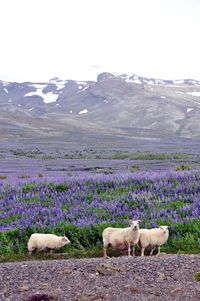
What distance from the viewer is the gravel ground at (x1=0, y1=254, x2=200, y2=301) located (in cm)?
723

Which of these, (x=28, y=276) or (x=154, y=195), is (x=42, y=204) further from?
(x=28, y=276)

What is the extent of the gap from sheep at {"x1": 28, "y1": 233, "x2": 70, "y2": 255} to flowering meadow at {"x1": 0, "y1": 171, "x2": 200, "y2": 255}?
1.88 feet

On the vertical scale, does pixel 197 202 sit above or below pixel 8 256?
above

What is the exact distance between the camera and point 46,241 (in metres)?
10.9

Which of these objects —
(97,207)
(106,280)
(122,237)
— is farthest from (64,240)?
(106,280)

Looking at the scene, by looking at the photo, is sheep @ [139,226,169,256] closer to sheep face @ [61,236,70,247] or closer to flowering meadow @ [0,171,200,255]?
flowering meadow @ [0,171,200,255]

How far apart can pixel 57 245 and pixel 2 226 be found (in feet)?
7.62

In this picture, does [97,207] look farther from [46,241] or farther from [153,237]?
[153,237]

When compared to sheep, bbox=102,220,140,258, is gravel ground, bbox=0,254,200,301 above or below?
below

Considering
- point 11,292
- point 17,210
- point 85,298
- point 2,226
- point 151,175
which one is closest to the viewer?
point 85,298

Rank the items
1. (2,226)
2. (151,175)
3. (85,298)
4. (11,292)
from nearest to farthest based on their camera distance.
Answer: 1. (85,298)
2. (11,292)
3. (2,226)
4. (151,175)

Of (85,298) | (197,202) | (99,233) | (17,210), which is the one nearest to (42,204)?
(17,210)

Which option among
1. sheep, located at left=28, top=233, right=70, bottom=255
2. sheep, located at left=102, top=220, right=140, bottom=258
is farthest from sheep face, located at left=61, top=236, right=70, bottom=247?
sheep, located at left=102, top=220, right=140, bottom=258

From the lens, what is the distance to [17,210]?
13.8 meters
